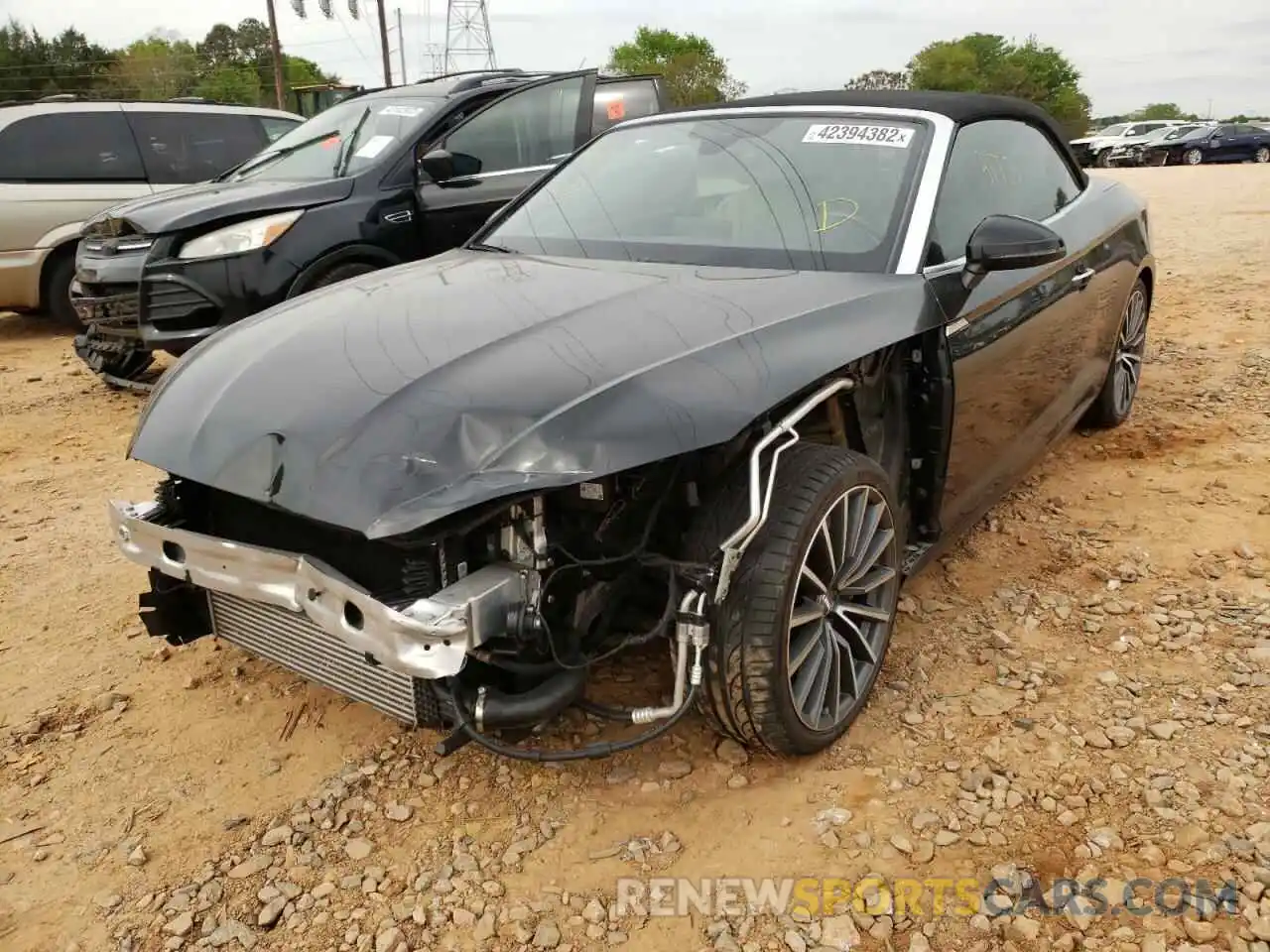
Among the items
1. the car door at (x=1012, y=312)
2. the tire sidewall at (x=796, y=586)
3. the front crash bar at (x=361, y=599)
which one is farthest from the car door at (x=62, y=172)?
the tire sidewall at (x=796, y=586)

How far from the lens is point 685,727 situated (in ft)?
9.06

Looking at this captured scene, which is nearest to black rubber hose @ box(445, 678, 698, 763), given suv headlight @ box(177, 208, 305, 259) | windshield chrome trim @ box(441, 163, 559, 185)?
suv headlight @ box(177, 208, 305, 259)

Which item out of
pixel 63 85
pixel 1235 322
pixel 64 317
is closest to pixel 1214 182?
pixel 1235 322

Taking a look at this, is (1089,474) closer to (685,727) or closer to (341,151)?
(685,727)

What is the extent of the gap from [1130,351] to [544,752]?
4013 mm

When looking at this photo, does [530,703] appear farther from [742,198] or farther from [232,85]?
[232,85]

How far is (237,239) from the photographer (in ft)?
17.5

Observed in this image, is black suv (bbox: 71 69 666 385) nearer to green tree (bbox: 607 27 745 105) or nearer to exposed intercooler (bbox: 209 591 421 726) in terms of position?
exposed intercooler (bbox: 209 591 421 726)

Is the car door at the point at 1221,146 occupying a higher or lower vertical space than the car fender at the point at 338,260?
lower

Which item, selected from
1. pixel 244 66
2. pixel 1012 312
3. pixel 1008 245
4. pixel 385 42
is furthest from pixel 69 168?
pixel 244 66

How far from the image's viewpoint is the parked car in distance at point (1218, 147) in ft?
98.7

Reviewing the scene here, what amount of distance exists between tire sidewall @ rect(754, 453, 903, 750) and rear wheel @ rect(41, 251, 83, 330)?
24.9 ft

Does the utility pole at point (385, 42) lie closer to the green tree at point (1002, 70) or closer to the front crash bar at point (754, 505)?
the front crash bar at point (754, 505)

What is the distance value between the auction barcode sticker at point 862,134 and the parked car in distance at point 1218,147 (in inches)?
1260
